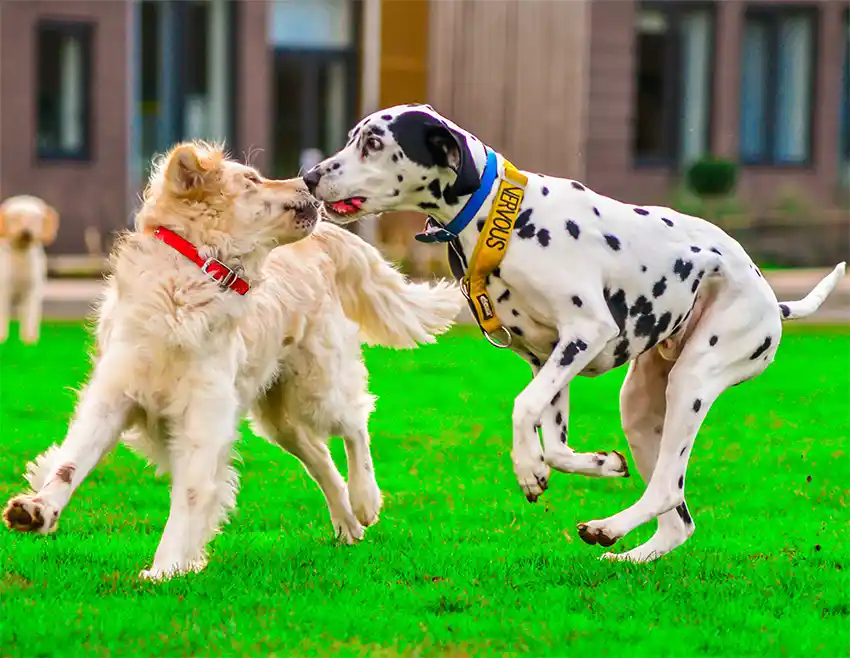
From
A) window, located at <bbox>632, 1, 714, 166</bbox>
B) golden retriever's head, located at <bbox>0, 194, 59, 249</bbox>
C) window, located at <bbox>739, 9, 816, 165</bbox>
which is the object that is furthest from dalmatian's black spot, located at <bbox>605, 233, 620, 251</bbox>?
window, located at <bbox>739, 9, 816, 165</bbox>

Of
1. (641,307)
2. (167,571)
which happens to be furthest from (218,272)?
(641,307)

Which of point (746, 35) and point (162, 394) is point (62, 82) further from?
point (162, 394)

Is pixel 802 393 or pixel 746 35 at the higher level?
pixel 746 35

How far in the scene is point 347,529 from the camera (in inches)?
270

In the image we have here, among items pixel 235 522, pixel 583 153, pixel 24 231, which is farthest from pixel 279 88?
pixel 235 522

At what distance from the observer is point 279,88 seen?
76.6ft

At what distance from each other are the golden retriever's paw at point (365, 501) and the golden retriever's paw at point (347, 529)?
0.05 m

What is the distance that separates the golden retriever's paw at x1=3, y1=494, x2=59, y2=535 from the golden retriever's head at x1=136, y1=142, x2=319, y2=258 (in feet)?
4.05

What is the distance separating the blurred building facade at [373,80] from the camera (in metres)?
21.7

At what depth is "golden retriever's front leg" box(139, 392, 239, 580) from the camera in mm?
5781

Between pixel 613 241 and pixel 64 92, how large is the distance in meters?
17.8

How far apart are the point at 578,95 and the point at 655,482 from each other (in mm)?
17435

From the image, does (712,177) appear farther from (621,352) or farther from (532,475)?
(532,475)

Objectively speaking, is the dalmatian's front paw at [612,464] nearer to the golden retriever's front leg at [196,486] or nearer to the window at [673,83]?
the golden retriever's front leg at [196,486]
